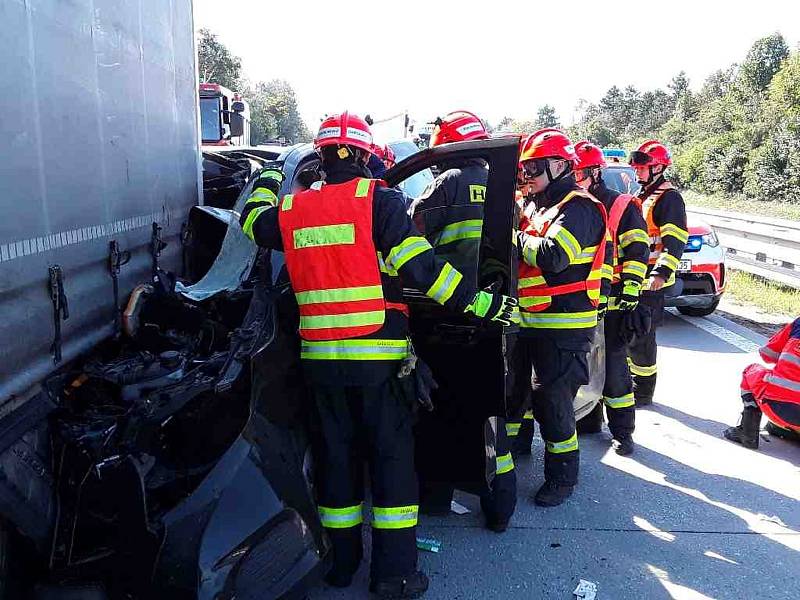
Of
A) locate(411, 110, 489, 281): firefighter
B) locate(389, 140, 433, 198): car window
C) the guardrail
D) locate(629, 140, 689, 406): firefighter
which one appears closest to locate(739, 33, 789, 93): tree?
the guardrail

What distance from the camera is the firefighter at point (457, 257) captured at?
296 cm

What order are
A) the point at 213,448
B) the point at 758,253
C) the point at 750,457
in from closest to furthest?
the point at 213,448
the point at 750,457
the point at 758,253

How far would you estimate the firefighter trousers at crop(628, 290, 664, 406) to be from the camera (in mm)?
4637

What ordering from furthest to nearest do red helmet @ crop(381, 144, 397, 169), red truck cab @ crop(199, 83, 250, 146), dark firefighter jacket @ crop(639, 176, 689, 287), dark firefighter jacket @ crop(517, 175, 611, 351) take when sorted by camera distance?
red truck cab @ crop(199, 83, 250, 146), red helmet @ crop(381, 144, 397, 169), dark firefighter jacket @ crop(639, 176, 689, 287), dark firefighter jacket @ crop(517, 175, 611, 351)

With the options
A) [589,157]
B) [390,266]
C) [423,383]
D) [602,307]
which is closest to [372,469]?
[423,383]

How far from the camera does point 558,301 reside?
3.46 meters

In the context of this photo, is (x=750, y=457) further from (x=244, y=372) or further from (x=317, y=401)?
(x=244, y=372)

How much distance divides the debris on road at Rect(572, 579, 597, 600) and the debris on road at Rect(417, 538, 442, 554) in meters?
0.62

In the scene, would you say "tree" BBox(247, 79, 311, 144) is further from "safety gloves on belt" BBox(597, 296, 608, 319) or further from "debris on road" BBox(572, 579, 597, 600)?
"debris on road" BBox(572, 579, 597, 600)

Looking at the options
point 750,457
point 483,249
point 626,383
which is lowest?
point 750,457

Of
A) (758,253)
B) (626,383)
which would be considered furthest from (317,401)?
(758,253)

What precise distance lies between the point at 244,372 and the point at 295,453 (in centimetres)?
35

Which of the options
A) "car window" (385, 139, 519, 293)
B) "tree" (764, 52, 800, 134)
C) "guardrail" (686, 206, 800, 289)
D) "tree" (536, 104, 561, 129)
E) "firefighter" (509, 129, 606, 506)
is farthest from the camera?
"tree" (536, 104, 561, 129)

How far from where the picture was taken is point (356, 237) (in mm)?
2531
